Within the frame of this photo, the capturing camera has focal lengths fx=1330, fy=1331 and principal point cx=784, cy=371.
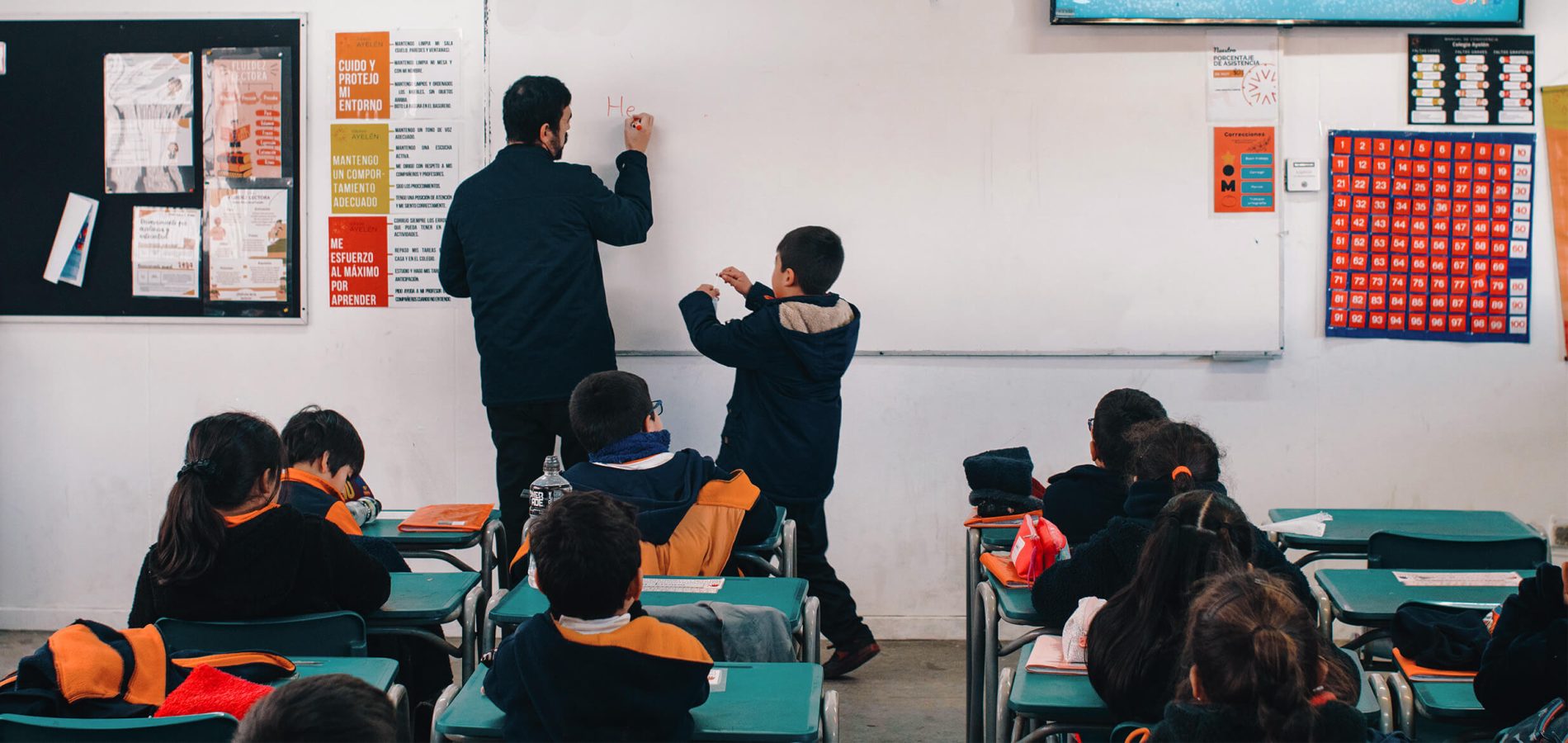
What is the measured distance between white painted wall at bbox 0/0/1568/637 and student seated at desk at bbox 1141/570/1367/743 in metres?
2.77

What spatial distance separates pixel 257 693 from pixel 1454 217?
3.98 m

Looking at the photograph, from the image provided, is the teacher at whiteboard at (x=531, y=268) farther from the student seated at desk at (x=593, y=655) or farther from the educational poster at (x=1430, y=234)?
the educational poster at (x=1430, y=234)

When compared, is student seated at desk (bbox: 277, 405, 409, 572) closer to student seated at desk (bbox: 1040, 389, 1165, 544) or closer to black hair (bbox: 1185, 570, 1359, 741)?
student seated at desk (bbox: 1040, 389, 1165, 544)

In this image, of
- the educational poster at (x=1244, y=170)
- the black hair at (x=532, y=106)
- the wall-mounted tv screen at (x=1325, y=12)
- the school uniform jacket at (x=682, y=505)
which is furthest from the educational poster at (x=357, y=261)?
the educational poster at (x=1244, y=170)

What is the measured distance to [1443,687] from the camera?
2.22m

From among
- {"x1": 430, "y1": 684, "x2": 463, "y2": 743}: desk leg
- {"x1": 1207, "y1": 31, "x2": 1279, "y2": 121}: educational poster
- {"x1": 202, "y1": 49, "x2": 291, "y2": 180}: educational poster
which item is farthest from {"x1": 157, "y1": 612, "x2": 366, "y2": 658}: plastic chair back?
{"x1": 1207, "y1": 31, "x2": 1279, "y2": 121}: educational poster

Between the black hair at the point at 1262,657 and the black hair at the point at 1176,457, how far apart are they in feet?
2.70

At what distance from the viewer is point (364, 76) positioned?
443 centimetres

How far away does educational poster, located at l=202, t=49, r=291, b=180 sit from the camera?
4.44 meters

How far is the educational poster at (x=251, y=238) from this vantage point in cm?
446

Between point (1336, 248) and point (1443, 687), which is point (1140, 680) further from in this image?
point (1336, 248)

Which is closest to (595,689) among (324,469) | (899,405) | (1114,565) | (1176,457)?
(1114,565)

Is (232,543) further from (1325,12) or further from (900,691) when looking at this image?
(1325,12)

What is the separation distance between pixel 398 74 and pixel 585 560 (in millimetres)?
3030
